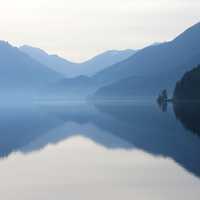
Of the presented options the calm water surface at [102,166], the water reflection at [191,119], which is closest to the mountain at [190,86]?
the water reflection at [191,119]

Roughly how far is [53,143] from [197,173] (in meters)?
26.2

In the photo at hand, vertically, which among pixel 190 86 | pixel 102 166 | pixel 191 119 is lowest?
pixel 102 166

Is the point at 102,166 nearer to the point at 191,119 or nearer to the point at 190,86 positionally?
the point at 191,119

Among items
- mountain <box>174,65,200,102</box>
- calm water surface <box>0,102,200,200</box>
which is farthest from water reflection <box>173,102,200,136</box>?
mountain <box>174,65,200,102</box>

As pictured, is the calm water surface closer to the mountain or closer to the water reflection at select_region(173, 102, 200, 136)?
the water reflection at select_region(173, 102, 200, 136)

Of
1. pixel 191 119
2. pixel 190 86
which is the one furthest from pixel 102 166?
pixel 190 86

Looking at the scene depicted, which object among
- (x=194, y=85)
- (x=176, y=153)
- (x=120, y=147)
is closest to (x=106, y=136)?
(x=120, y=147)

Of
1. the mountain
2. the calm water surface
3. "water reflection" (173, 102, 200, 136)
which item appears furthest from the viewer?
the mountain

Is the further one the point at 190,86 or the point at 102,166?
the point at 190,86

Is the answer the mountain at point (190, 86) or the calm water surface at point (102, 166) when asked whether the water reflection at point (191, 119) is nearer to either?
the calm water surface at point (102, 166)

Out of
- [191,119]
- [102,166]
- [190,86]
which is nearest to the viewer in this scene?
[102,166]

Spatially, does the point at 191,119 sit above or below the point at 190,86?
below

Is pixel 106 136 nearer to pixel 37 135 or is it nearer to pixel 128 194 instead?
pixel 37 135

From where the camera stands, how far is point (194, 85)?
566 feet
